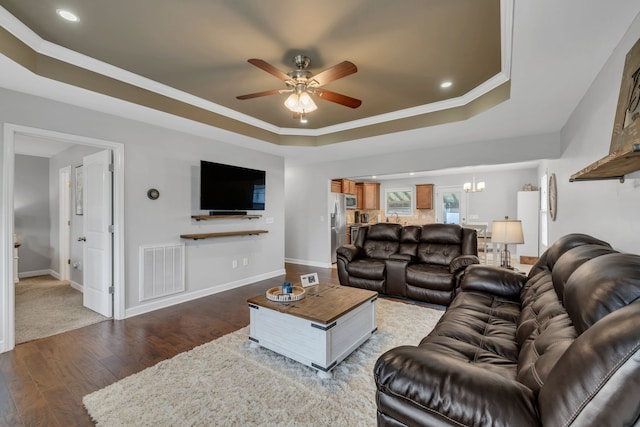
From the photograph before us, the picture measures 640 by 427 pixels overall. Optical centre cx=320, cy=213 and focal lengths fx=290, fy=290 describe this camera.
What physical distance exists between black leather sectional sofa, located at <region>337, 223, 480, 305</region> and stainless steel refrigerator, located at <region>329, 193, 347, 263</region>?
181 centimetres

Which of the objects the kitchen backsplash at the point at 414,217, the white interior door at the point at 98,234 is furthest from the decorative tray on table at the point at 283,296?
the kitchen backsplash at the point at 414,217

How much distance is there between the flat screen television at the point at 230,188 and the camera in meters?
4.21

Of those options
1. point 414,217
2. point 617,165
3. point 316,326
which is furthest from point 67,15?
point 414,217

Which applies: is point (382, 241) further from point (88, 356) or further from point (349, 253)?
point (88, 356)

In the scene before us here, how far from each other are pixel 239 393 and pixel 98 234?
285 centimetres

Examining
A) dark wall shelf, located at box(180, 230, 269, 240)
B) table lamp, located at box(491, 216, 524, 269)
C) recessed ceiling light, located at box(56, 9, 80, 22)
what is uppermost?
recessed ceiling light, located at box(56, 9, 80, 22)

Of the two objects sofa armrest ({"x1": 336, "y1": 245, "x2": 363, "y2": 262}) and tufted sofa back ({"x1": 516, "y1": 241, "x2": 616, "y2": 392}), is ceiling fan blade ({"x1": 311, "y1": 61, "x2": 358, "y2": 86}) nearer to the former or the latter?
tufted sofa back ({"x1": 516, "y1": 241, "x2": 616, "y2": 392})

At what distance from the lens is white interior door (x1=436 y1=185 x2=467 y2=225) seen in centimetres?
833

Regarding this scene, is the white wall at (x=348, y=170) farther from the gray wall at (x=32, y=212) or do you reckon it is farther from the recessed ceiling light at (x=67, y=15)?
the gray wall at (x=32, y=212)

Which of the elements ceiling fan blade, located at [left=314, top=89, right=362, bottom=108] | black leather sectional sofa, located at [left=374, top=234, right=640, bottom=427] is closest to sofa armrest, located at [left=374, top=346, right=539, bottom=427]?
black leather sectional sofa, located at [left=374, top=234, right=640, bottom=427]

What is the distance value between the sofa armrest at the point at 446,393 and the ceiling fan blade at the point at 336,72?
6.38ft

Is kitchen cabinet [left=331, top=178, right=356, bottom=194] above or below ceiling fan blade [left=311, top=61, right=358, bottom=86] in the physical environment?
below

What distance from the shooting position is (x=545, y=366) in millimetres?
1076

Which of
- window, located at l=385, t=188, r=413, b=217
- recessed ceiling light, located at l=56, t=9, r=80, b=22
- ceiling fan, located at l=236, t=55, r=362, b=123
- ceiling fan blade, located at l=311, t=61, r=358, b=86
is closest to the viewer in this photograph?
recessed ceiling light, located at l=56, t=9, r=80, b=22
